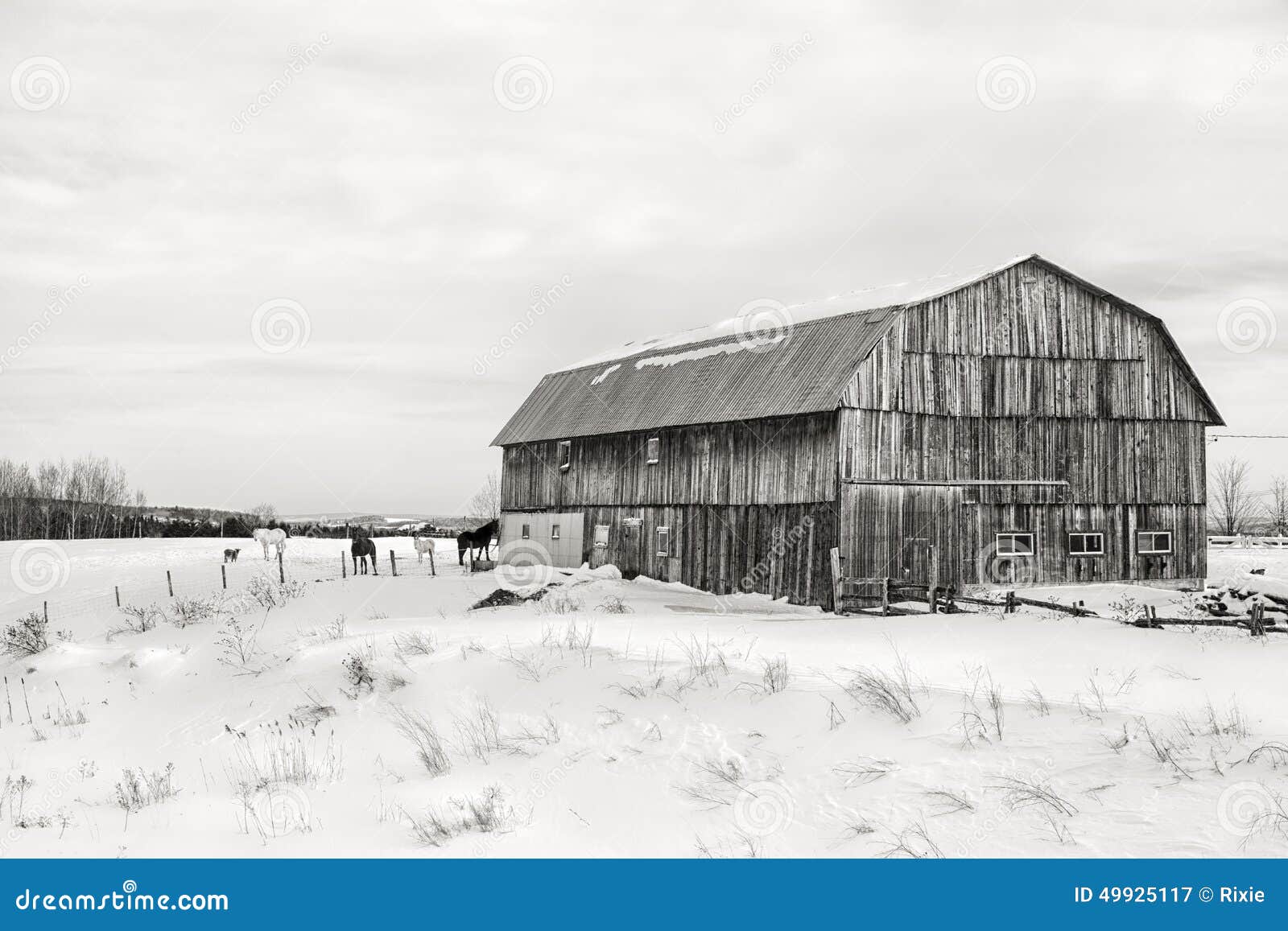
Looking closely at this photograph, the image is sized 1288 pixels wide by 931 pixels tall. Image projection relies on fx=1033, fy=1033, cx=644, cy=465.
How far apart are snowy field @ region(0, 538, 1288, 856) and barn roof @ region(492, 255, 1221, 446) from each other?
9887mm

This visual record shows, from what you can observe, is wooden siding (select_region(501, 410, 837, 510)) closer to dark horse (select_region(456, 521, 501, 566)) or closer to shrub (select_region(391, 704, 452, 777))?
dark horse (select_region(456, 521, 501, 566))

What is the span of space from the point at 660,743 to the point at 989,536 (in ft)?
59.4

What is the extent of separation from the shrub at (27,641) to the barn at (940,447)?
52.0 ft

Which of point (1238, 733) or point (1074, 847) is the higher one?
point (1238, 733)

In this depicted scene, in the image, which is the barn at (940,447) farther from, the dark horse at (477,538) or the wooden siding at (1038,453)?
the dark horse at (477,538)

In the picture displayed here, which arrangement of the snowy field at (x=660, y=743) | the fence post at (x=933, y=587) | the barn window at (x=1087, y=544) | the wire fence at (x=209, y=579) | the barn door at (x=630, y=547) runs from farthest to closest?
the barn door at (x=630, y=547) < the wire fence at (x=209, y=579) < the barn window at (x=1087, y=544) < the fence post at (x=933, y=587) < the snowy field at (x=660, y=743)

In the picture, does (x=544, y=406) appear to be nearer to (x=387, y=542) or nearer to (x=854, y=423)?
(x=854, y=423)

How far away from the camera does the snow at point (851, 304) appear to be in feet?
87.7

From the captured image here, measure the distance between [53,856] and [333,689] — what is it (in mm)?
5338

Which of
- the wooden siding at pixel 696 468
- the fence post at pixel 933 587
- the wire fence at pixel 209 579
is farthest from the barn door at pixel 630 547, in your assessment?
the fence post at pixel 933 587

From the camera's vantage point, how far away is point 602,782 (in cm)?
979

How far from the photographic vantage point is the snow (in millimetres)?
26719

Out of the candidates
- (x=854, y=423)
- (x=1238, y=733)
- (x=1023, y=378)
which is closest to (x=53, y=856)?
(x=1238, y=733)

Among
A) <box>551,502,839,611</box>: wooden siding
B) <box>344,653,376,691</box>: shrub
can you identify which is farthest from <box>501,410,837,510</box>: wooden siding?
<box>344,653,376,691</box>: shrub
